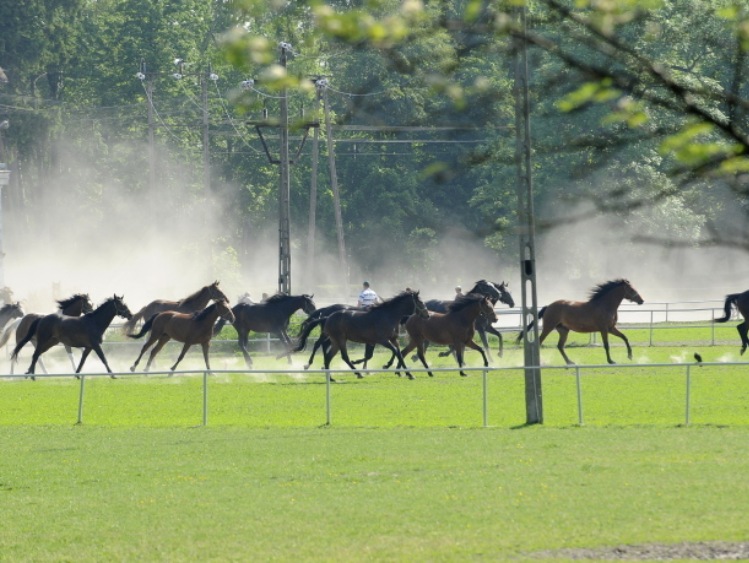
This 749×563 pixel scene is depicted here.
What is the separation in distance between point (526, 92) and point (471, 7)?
73.1 inches

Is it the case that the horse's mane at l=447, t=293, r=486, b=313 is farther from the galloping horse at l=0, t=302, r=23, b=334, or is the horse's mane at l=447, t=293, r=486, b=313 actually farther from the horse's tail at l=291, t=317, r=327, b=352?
the galloping horse at l=0, t=302, r=23, b=334

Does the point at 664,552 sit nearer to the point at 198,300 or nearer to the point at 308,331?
the point at 308,331

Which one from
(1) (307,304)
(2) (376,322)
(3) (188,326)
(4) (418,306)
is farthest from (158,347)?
(4) (418,306)

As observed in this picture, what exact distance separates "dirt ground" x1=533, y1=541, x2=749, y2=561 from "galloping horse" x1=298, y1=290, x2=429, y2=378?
19156mm

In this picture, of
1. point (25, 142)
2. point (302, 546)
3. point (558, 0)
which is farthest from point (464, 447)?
point (25, 142)

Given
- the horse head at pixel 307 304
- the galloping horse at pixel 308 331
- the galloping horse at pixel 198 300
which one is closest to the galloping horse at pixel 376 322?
the galloping horse at pixel 308 331

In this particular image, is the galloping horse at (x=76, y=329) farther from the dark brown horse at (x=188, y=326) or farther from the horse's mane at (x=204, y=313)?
the horse's mane at (x=204, y=313)

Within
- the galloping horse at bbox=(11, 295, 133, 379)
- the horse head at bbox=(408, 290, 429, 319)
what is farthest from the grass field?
the galloping horse at bbox=(11, 295, 133, 379)

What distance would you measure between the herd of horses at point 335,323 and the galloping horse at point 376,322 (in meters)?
0.02

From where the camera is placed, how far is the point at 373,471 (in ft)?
60.5

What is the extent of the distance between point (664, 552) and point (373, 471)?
21.6 feet

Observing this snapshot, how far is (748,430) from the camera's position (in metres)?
21.6

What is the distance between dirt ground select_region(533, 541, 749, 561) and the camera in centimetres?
1204

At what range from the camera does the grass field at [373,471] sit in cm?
1351
